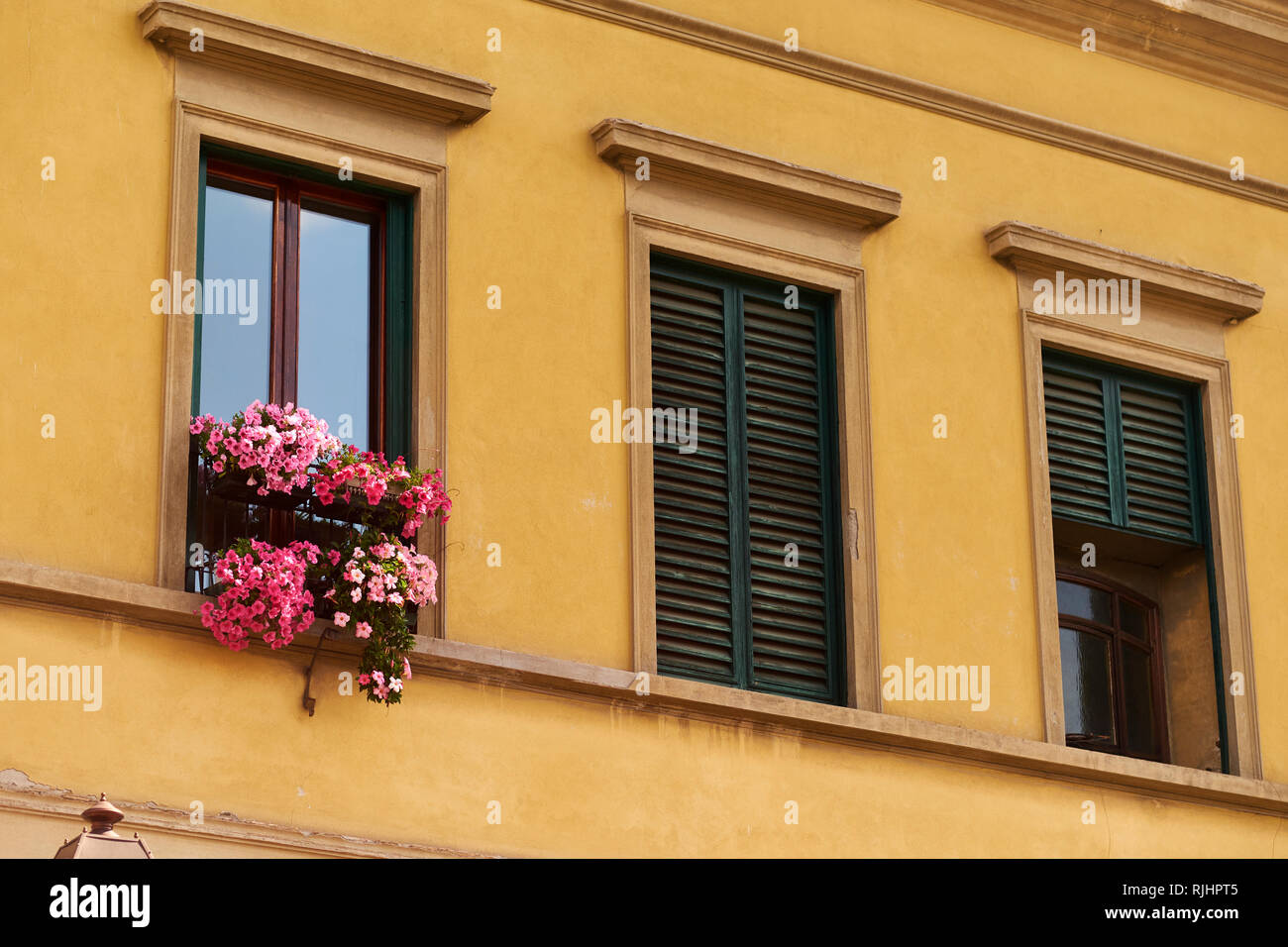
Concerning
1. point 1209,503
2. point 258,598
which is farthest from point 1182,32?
point 258,598

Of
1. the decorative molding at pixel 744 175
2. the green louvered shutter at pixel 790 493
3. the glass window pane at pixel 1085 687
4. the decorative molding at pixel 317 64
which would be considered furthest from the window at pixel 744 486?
the glass window pane at pixel 1085 687

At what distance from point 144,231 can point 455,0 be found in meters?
1.95

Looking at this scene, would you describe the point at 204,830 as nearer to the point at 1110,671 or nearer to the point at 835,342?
the point at 835,342

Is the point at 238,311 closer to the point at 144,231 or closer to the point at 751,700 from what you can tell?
the point at 144,231

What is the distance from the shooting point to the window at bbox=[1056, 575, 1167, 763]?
40.6 feet

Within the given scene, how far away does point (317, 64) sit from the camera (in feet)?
34.8

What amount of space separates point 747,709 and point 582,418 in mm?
1430

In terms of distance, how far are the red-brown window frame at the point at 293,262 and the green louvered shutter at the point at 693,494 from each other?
4.23 feet

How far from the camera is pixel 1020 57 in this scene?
12984 mm

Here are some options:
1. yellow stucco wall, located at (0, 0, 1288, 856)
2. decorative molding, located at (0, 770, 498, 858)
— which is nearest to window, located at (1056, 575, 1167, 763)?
yellow stucco wall, located at (0, 0, 1288, 856)

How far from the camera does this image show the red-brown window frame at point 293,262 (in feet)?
34.7

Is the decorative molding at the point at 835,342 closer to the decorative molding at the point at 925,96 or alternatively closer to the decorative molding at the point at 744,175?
the decorative molding at the point at 744,175


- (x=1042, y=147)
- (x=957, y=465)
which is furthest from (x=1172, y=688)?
(x=1042, y=147)

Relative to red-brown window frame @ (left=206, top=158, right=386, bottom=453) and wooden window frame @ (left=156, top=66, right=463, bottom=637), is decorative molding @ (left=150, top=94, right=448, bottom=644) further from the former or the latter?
red-brown window frame @ (left=206, top=158, right=386, bottom=453)
